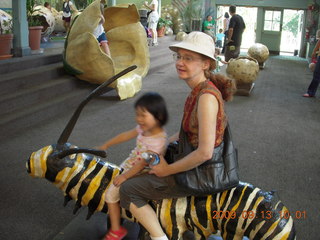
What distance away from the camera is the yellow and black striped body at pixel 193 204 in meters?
1.78

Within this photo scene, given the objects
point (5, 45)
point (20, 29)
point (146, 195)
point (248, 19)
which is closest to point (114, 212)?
point (146, 195)

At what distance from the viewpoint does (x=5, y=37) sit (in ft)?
18.0

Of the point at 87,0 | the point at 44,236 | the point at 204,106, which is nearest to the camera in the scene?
the point at 204,106

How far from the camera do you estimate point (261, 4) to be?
15859 millimetres

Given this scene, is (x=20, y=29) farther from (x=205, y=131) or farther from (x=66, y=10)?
(x=205, y=131)

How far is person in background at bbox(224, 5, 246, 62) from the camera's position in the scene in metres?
9.09

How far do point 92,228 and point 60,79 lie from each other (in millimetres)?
3835

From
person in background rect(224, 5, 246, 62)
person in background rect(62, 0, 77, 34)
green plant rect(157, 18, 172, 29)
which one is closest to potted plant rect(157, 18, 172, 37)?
green plant rect(157, 18, 172, 29)

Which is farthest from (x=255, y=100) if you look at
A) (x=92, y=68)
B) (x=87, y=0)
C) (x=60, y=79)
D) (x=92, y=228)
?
(x=87, y=0)

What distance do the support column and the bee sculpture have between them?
4192 millimetres

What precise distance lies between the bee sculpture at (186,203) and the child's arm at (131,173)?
0.13 meters

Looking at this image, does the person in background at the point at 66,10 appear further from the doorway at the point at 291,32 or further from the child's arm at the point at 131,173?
the doorway at the point at 291,32

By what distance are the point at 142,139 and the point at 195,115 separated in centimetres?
36

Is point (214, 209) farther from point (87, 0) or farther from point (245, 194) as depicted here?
point (87, 0)
